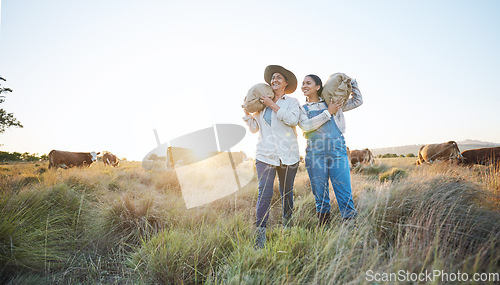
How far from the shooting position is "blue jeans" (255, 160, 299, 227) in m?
3.03

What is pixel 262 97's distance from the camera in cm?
315

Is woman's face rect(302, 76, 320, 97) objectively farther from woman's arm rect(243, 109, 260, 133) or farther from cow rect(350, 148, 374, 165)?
cow rect(350, 148, 374, 165)

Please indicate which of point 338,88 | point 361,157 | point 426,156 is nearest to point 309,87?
point 338,88

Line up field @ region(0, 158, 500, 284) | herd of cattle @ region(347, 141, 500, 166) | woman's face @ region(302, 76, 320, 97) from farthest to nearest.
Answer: herd of cattle @ region(347, 141, 500, 166) < woman's face @ region(302, 76, 320, 97) < field @ region(0, 158, 500, 284)

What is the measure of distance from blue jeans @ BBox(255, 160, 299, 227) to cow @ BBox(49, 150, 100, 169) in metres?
16.7

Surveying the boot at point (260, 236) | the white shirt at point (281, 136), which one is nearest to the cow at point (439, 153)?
the white shirt at point (281, 136)

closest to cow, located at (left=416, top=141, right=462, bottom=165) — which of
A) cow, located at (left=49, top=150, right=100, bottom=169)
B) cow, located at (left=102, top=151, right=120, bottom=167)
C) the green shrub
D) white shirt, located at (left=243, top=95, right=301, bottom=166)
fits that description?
white shirt, located at (left=243, top=95, right=301, bottom=166)

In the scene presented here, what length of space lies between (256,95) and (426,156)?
63.0 feet

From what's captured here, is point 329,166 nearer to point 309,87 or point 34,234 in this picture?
point 309,87

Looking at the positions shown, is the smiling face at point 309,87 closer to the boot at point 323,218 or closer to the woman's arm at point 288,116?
the woman's arm at point 288,116

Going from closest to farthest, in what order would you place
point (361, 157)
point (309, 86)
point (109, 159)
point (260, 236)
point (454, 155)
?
1. point (260, 236)
2. point (309, 86)
3. point (454, 155)
4. point (361, 157)
5. point (109, 159)

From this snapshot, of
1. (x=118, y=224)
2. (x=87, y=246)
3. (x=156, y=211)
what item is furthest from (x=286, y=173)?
(x=87, y=246)

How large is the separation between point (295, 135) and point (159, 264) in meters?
2.32

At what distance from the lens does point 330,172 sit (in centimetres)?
312
